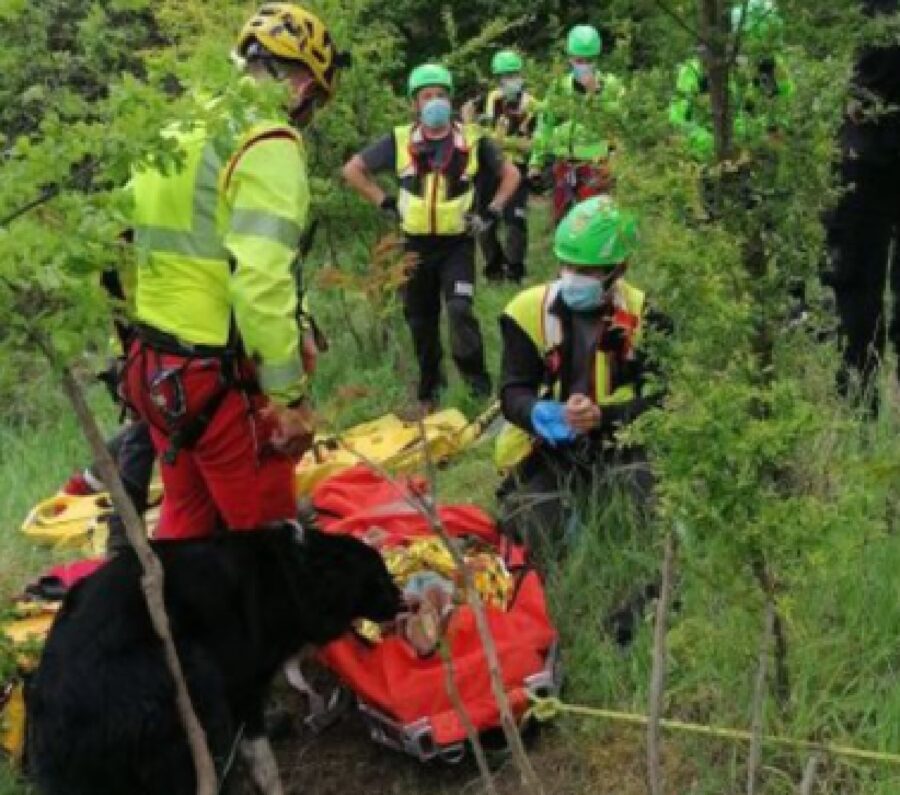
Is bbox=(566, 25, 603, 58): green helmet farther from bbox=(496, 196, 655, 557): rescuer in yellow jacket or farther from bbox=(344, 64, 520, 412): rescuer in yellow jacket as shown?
bbox=(496, 196, 655, 557): rescuer in yellow jacket

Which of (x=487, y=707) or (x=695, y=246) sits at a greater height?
(x=695, y=246)

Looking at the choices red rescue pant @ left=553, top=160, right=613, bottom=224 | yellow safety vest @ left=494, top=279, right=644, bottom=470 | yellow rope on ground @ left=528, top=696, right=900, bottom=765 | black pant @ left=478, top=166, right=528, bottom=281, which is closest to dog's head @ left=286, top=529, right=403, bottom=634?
yellow rope on ground @ left=528, top=696, right=900, bottom=765

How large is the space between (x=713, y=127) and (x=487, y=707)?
1765mm

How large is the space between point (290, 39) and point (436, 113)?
3851 mm

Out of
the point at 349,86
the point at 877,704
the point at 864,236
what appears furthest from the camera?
the point at 349,86

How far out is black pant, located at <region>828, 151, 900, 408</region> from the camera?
4945 mm

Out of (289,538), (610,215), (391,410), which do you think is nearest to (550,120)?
(610,215)

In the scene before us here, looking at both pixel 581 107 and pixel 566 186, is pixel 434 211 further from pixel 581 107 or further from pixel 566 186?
pixel 581 107

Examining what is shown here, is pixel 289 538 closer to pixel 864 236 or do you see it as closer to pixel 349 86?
pixel 864 236

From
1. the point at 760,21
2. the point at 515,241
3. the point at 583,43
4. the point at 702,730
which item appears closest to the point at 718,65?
the point at 760,21

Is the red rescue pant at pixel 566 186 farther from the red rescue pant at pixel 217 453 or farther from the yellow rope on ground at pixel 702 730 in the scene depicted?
the yellow rope on ground at pixel 702 730

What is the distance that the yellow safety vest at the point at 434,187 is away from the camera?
740cm

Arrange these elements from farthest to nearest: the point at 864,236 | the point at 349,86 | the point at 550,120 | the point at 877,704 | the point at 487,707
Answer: the point at 349,86, the point at 864,236, the point at 487,707, the point at 877,704, the point at 550,120

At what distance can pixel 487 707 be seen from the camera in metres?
3.62
